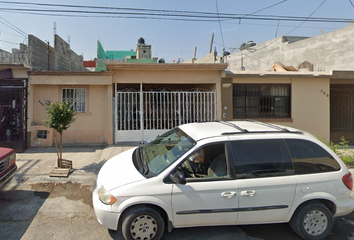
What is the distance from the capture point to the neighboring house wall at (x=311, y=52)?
39.0ft

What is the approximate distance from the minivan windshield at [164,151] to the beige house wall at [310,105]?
6.39 meters

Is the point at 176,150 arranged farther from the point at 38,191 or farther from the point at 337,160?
the point at 38,191

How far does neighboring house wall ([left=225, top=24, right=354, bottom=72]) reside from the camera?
39.0 ft

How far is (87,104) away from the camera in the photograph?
26.3ft

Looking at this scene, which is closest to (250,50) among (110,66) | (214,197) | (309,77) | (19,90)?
(309,77)

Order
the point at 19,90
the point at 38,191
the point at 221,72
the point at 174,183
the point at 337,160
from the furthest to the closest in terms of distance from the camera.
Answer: the point at 221,72 → the point at 19,90 → the point at 38,191 → the point at 337,160 → the point at 174,183

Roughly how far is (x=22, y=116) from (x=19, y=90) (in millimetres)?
900

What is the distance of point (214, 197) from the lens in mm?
2885

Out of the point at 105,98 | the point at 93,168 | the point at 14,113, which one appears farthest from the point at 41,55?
the point at 93,168

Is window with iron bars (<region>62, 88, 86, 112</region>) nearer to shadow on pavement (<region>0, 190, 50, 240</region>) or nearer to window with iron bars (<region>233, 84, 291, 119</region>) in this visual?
shadow on pavement (<region>0, 190, 50, 240</region>)

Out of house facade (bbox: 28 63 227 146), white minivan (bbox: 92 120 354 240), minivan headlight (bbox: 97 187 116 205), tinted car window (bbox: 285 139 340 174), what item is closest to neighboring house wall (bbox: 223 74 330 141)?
house facade (bbox: 28 63 227 146)

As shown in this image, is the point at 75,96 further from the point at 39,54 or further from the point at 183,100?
the point at 183,100

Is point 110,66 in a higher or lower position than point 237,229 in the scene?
higher

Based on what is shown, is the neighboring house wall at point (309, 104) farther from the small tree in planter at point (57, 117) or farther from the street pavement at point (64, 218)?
the small tree in planter at point (57, 117)
